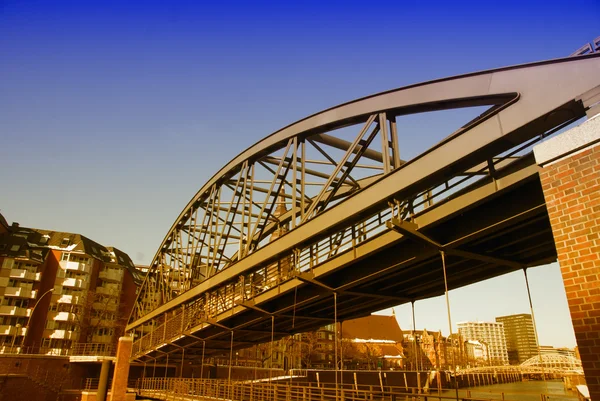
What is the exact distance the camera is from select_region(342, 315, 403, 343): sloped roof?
103m

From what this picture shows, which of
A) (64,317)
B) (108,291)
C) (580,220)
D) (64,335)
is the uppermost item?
(108,291)

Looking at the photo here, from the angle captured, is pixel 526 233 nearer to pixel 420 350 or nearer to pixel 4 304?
pixel 4 304

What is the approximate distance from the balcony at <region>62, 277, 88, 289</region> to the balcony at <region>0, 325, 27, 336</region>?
758 cm

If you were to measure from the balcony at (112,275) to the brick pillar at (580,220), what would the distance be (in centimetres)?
6697

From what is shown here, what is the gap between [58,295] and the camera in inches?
2260

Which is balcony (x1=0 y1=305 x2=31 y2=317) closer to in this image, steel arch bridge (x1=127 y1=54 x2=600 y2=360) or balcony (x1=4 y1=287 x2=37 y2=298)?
balcony (x1=4 y1=287 x2=37 y2=298)

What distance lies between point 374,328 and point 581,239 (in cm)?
10875

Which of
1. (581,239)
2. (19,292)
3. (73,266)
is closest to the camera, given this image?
(581,239)

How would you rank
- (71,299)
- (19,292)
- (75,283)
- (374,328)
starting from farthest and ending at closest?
(374,328)
(75,283)
(71,299)
(19,292)

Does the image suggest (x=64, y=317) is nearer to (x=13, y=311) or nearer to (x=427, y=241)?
A: (x=13, y=311)

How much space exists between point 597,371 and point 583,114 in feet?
16.6

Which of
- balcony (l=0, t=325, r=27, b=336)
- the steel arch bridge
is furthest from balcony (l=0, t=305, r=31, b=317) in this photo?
the steel arch bridge

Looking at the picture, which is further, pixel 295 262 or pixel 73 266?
pixel 73 266

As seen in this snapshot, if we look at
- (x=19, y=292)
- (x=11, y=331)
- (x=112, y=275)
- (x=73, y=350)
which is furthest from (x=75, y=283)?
(x=11, y=331)
